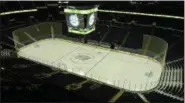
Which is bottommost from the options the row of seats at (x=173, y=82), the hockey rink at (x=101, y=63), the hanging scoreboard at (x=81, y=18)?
the row of seats at (x=173, y=82)

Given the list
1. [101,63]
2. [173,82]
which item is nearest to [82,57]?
[101,63]

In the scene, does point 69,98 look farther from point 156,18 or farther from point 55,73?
point 156,18

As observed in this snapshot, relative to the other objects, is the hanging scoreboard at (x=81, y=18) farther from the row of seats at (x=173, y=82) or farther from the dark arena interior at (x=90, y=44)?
the row of seats at (x=173, y=82)

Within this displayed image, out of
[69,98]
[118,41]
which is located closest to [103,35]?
[118,41]

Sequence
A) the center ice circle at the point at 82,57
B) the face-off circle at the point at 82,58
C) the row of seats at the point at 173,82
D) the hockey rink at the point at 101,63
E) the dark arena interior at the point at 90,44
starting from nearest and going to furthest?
the dark arena interior at the point at 90,44 < the row of seats at the point at 173,82 < the hockey rink at the point at 101,63 < the face-off circle at the point at 82,58 < the center ice circle at the point at 82,57

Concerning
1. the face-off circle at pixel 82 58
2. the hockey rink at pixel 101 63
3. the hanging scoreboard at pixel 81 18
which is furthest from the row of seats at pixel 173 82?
the hanging scoreboard at pixel 81 18

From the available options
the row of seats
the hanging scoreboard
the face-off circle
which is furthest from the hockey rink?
the hanging scoreboard
